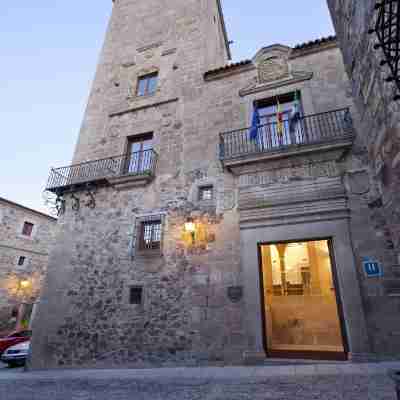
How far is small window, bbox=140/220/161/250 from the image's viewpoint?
729cm

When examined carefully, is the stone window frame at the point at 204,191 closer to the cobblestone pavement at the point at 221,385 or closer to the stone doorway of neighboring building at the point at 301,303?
the stone doorway of neighboring building at the point at 301,303

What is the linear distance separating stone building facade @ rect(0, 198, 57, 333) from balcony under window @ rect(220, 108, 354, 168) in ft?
52.0

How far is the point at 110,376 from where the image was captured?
17.5 feet

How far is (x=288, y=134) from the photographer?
722 cm

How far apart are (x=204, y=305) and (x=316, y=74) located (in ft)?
24.8

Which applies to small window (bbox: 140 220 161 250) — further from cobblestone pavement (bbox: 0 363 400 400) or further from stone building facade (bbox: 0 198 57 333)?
stone building facade (bbox: 0 198 57 333)

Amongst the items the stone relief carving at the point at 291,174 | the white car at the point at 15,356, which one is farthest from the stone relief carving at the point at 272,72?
the white car at the point at 15,356

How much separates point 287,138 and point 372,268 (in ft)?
12.8

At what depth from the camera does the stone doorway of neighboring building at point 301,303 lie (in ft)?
18.7

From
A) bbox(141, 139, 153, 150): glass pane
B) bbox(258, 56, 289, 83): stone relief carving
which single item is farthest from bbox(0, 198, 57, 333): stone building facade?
bbox(258, 56, 289, 83): stone relief carving

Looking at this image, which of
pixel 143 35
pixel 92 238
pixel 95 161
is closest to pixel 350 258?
pixel 92 238

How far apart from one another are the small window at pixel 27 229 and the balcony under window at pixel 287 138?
1633 cm

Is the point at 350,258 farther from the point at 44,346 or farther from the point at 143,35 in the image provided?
the point at 143,35

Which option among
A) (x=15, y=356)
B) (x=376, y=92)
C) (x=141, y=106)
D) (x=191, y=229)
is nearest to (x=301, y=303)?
(x=191, y=229)
